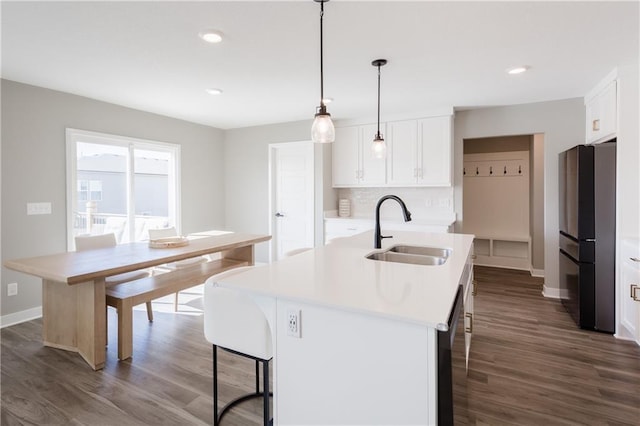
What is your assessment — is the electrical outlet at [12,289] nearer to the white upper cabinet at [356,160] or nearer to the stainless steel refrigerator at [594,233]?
the white upper cabinet at [356,160]

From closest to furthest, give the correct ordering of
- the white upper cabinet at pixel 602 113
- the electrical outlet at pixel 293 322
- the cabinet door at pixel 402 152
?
1. the electrical outlet at pixel 293 322
2. the white upper cabinet at pixel 602 113
3. the cabinet door at pixel 402 152

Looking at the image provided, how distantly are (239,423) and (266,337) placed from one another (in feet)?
2.26

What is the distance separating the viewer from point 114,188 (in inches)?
169

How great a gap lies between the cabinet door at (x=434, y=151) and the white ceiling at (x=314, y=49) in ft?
1.56

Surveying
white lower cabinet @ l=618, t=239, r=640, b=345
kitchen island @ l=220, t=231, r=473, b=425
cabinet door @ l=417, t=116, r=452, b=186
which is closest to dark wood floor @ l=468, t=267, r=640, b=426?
white lower cabinet @ l=618, t=239, r=640, b=345

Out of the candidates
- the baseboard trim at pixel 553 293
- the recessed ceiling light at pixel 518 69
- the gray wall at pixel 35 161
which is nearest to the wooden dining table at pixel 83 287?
the gray wall at pixel 35 161

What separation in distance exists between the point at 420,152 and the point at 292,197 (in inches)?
81.5

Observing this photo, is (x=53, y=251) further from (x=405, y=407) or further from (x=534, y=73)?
(x=534, y=73)

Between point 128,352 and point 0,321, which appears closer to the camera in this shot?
point 128,352

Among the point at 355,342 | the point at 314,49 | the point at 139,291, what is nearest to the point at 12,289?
the point at 139,291

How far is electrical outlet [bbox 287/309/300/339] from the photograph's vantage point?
51.8 inches

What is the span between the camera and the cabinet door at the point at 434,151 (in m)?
4.34

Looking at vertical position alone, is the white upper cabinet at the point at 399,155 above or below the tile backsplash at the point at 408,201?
above

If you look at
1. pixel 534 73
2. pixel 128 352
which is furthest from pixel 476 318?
pixel 128 352
